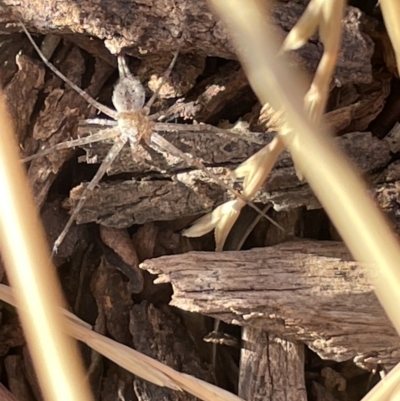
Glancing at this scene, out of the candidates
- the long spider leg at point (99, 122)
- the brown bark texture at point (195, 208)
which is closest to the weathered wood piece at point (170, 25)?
the brown bark texture at point (195, 208)

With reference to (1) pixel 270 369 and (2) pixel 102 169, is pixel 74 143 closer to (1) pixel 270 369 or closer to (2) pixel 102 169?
(2) pixel 102 169

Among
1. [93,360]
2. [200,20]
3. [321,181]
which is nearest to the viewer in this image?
[321,181]

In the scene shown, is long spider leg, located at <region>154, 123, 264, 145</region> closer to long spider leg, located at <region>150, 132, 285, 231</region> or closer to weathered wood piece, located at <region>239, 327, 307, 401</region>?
long spider leg, located at <region>150, 132, 285, 231</region>

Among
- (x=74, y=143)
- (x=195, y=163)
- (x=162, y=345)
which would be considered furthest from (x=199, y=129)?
(x=162, y=345)

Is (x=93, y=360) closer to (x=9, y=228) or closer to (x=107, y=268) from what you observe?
(x=107, y=268)

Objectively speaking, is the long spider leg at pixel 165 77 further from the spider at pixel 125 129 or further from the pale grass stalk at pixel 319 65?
the pale grass stalk at pixel 319 65

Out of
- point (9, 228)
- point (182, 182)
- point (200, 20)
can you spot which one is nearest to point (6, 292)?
point (9, 228)
